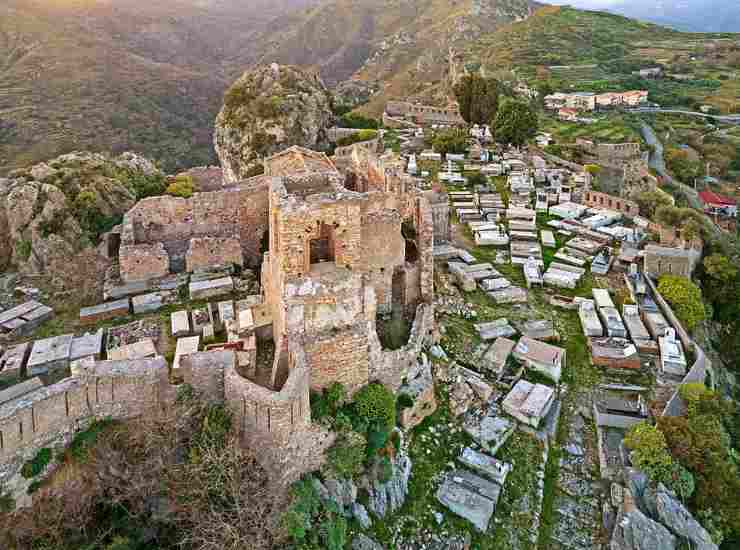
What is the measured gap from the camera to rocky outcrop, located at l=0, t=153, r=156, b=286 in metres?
23.1

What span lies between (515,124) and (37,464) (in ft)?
144

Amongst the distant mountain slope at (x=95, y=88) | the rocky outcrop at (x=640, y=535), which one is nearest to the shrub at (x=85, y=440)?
the rocky outcrop at (x=640, y=535)

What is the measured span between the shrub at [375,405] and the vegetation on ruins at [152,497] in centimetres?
308

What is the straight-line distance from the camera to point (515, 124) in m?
45.2

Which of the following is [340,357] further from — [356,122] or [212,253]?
[356,122]

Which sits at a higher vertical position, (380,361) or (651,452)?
(380,361)

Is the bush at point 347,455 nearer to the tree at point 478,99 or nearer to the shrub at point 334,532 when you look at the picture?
the shrub at point 334,532

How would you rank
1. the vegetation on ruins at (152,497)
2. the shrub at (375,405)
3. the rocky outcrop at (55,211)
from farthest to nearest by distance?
the rocky outcrop at (55,211) → the shrub at (375,405) → the vegetation on ruins at (152,497)

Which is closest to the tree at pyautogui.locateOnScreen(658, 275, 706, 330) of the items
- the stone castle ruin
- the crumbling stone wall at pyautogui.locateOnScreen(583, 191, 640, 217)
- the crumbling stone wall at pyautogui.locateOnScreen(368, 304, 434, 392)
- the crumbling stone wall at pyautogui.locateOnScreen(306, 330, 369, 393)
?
the crumbling stone wall at pyautogui.locateOnScreen(583, 191, 640, 217)

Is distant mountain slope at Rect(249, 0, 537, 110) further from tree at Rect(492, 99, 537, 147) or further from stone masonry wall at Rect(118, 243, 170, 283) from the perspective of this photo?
stone masonry wall at Rect(118, 243, 170, 283)

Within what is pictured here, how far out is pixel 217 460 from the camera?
32.2ft

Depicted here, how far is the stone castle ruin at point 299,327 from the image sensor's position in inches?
412

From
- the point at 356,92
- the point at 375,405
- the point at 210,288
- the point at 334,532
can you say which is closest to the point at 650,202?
the point at 375,405

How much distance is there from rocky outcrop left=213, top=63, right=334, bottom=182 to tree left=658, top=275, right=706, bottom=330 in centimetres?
2881
